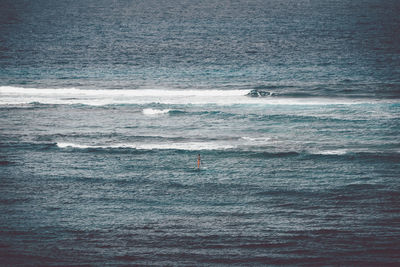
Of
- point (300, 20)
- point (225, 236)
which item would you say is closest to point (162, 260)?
point (225, 236)

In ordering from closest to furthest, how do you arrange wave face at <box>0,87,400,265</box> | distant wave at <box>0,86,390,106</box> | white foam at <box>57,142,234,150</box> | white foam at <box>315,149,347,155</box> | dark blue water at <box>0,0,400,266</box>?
dark blue water at <box>0,0,400,266</box> → wave face at <box>0,87,400,265</box> → white foam at <box>315,149,347,155</box> → white foam at <box>57,142,234,150</box> → distant wave at <box>0,86,390,106</box>

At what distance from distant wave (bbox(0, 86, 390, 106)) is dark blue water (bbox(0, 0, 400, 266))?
243 millimetres

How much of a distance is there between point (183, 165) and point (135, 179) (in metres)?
4.59

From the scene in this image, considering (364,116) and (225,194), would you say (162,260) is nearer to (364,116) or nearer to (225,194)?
(225,194)

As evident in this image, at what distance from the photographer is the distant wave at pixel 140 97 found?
214 feet

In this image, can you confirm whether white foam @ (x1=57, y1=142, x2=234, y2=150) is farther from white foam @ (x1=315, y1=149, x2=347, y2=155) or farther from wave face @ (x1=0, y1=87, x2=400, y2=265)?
white foam @ (x1=315, y1=149, x2=347, y2=155)

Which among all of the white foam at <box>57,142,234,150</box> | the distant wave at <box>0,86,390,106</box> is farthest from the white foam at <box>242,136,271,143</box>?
the distant wave at <box>0,86,390,106</box>

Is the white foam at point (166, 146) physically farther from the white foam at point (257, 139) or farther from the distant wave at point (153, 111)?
the distant wave at point (153, 111)

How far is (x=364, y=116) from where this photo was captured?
57844 mm

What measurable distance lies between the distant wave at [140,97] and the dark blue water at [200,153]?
24cm

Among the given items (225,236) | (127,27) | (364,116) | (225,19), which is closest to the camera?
(225,236)

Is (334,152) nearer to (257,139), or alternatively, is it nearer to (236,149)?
(257,139)

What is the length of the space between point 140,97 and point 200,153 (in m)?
23.8

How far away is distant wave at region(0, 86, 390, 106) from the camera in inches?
2566
